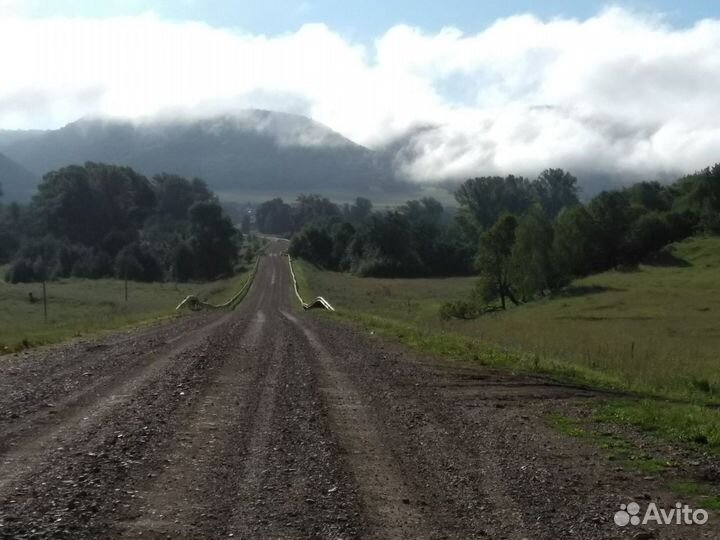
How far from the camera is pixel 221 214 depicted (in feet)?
459

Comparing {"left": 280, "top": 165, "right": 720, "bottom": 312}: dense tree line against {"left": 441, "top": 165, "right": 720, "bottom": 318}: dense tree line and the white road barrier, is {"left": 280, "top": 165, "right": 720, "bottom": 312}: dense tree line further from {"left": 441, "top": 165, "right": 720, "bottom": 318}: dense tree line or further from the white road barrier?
the white road barrier

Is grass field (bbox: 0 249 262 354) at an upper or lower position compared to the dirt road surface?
lower

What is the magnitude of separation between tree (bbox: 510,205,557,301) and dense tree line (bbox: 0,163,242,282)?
5477 cm

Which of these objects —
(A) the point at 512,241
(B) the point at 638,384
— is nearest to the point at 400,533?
(B) the point at 638,384

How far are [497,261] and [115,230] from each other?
311ft

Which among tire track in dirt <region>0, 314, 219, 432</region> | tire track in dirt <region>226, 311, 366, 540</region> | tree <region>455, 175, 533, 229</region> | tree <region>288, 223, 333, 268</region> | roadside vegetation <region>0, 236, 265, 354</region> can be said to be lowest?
roadside vegetation <region>0, 236, 265, 354</region>

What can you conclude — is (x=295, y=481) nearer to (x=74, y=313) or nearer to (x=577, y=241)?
(x=74, y=313)

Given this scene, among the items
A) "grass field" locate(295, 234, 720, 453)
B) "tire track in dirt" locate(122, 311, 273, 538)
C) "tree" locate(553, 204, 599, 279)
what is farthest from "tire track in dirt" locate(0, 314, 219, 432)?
"tree" locate(553, 204, 599, 279)

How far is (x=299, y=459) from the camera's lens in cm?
882

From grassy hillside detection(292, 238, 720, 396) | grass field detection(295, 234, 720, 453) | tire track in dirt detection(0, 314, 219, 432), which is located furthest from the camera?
grassy hillside detection(292, 238, 720, 396)

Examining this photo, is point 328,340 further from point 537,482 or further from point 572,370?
point 537,482

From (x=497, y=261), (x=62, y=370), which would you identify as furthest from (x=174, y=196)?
(x=62, y=370)

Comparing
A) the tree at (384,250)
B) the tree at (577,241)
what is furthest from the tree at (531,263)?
the tree at (384,250)

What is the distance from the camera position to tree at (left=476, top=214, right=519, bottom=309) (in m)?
78.2
